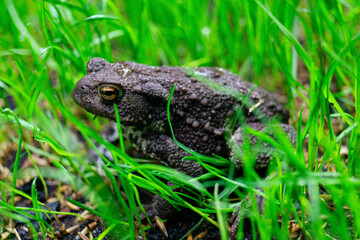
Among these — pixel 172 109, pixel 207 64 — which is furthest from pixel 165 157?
pixel 207 64

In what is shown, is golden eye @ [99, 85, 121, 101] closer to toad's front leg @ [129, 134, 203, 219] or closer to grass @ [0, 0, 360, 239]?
grass @ [0, 0, 360, 239]

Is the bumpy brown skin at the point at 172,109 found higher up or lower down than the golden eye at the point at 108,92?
lower down

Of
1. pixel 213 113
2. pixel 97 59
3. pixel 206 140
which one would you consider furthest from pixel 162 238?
pixel 97 59

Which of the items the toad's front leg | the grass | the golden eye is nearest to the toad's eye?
the golden eye

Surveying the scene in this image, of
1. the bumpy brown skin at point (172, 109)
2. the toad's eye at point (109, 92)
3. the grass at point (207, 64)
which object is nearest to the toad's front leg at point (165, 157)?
the bumpy brown skin at point (172, 109)

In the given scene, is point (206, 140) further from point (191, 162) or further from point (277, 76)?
point (277, 76)

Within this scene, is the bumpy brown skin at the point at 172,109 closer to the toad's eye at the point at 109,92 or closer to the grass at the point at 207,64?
the toad's eye at the point at 109,92
